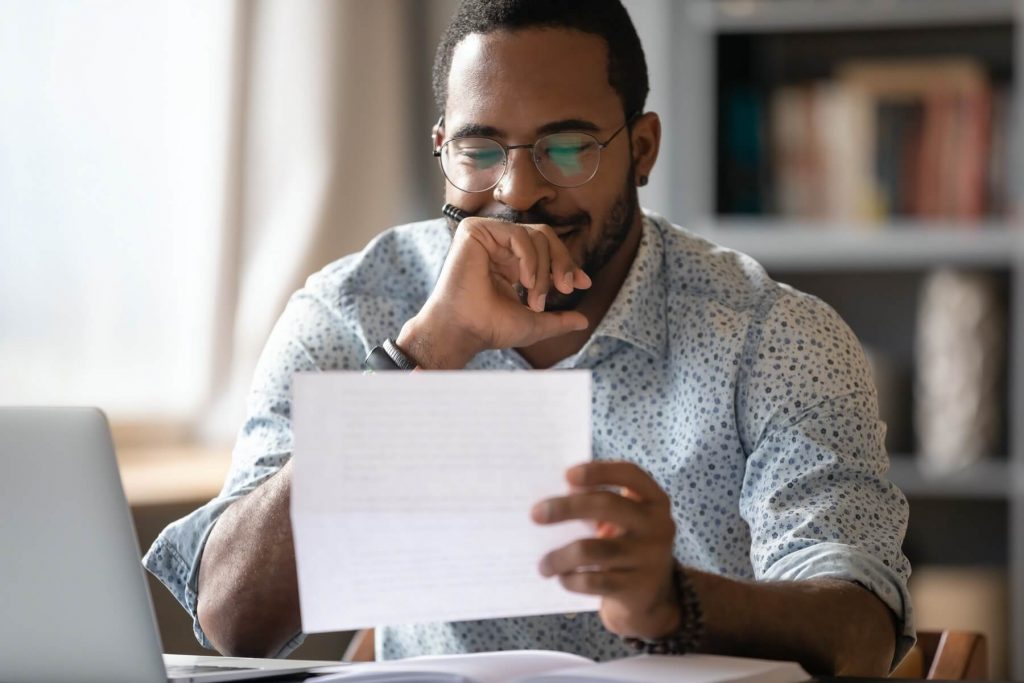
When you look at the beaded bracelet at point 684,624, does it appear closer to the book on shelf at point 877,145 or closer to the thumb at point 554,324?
the thumb at point 554,324

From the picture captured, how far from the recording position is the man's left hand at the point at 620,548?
0.83 metres

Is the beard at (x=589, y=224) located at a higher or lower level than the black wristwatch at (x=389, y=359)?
higher

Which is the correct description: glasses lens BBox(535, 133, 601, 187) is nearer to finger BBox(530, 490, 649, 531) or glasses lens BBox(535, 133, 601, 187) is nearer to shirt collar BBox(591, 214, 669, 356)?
shirt collar BBox(591, 214, 669, 356)

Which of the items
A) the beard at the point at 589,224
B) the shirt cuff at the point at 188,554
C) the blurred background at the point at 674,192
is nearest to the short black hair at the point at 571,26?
the beard at the point at 589,224

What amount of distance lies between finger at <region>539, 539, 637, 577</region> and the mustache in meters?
0.60

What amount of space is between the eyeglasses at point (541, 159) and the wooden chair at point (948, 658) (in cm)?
59

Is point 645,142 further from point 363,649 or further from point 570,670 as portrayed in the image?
point 570,670

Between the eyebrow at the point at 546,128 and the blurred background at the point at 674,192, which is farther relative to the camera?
the blurred background at the point at 674,192

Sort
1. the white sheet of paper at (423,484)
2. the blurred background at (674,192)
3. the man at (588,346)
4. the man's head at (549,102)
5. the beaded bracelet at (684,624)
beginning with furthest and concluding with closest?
the blurred background at (674,192) < the man's head at (549,102) < the man at (588,346) < the beaded bracelet at (684,624) < the white sheet of paper at (423,484)

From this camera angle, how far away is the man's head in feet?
4.56

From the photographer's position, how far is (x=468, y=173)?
1.42 metres

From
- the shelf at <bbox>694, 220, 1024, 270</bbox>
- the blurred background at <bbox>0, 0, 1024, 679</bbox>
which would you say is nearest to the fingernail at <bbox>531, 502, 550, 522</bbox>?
the blurred background at <bbox>0, 0, 1024, 679</bbox>

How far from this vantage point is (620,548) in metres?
0.86

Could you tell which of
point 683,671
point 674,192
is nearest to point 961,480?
point 674,192
